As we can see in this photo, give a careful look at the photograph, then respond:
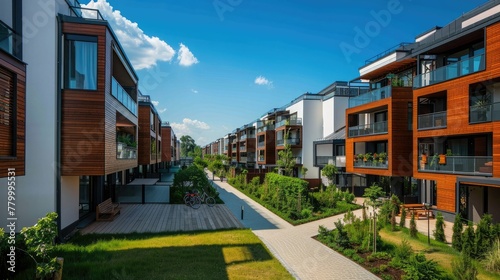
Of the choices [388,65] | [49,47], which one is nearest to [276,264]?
[49,47]

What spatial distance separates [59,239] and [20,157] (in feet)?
15.0

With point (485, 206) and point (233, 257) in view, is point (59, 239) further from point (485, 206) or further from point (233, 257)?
point (485, 206)

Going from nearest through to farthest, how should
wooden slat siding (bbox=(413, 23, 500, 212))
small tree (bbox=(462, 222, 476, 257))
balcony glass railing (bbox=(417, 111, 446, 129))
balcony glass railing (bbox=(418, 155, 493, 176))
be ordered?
small tree (bbox=(462, 222, 476, 257))
wooden slat siding (bbox=(413, 23, 500, 212))
balcony glass railing (bbox=(418, 155, 493, 176))
balcony glass railing (bbox=(417, 111, 446, 129))

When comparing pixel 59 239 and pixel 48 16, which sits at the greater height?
pixel 48 16

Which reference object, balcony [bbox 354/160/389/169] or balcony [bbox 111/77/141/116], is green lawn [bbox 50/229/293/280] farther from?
balcony [bbox 354/160/389/169]

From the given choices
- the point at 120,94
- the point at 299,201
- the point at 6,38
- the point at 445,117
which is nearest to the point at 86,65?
the point at 120,94

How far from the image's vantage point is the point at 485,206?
49.6 feet

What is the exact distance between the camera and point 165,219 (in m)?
15.5

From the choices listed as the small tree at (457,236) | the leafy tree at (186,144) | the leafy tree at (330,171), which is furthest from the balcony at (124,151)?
the leafy tree at (186,144)

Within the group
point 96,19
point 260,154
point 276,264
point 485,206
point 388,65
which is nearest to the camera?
point 276,264

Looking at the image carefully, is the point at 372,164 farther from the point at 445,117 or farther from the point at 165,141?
the point at 165,141

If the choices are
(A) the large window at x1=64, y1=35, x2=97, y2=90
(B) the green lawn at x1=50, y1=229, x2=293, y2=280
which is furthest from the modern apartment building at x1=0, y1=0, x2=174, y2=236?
(B) the green lawn at x1=50, y1=229, x2=293, y2=280

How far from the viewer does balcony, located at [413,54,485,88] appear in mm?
14359

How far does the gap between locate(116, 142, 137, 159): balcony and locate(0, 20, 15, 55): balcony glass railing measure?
700 cm
